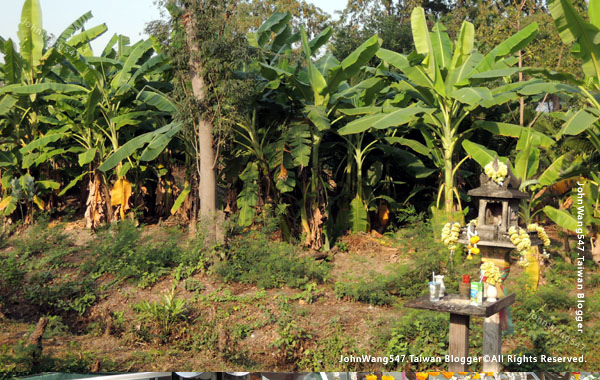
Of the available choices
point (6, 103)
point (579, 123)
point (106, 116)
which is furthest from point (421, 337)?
point (6, 103)

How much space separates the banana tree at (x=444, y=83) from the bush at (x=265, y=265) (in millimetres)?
1981

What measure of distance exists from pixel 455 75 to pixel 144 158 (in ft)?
16.0

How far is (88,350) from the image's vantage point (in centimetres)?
656

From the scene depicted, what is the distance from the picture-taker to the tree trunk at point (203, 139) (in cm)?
834

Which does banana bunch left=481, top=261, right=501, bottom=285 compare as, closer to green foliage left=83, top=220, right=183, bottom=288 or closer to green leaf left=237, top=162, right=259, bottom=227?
green leaf left=237, top=162, right=259, bottom=227

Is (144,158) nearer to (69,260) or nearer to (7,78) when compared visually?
(69,260)

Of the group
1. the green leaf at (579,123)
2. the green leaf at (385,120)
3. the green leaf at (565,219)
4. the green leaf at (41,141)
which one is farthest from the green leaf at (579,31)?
the green leaf at (41,141)

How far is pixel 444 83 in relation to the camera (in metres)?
8.55

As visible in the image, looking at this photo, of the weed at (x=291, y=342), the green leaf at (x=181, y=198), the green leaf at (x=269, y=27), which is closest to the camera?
the weed at (x=291, y=342)

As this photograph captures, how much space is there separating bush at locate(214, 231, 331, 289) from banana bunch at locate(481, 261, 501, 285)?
3326 mm

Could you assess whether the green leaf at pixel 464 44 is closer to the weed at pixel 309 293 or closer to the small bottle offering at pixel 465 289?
the weed at pixel 309 293

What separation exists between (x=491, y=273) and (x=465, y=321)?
0.47 meters

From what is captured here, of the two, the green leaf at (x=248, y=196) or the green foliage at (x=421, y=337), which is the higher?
the green leaf at (x=248, y=196)

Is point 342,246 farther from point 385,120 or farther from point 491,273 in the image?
point 491,273
